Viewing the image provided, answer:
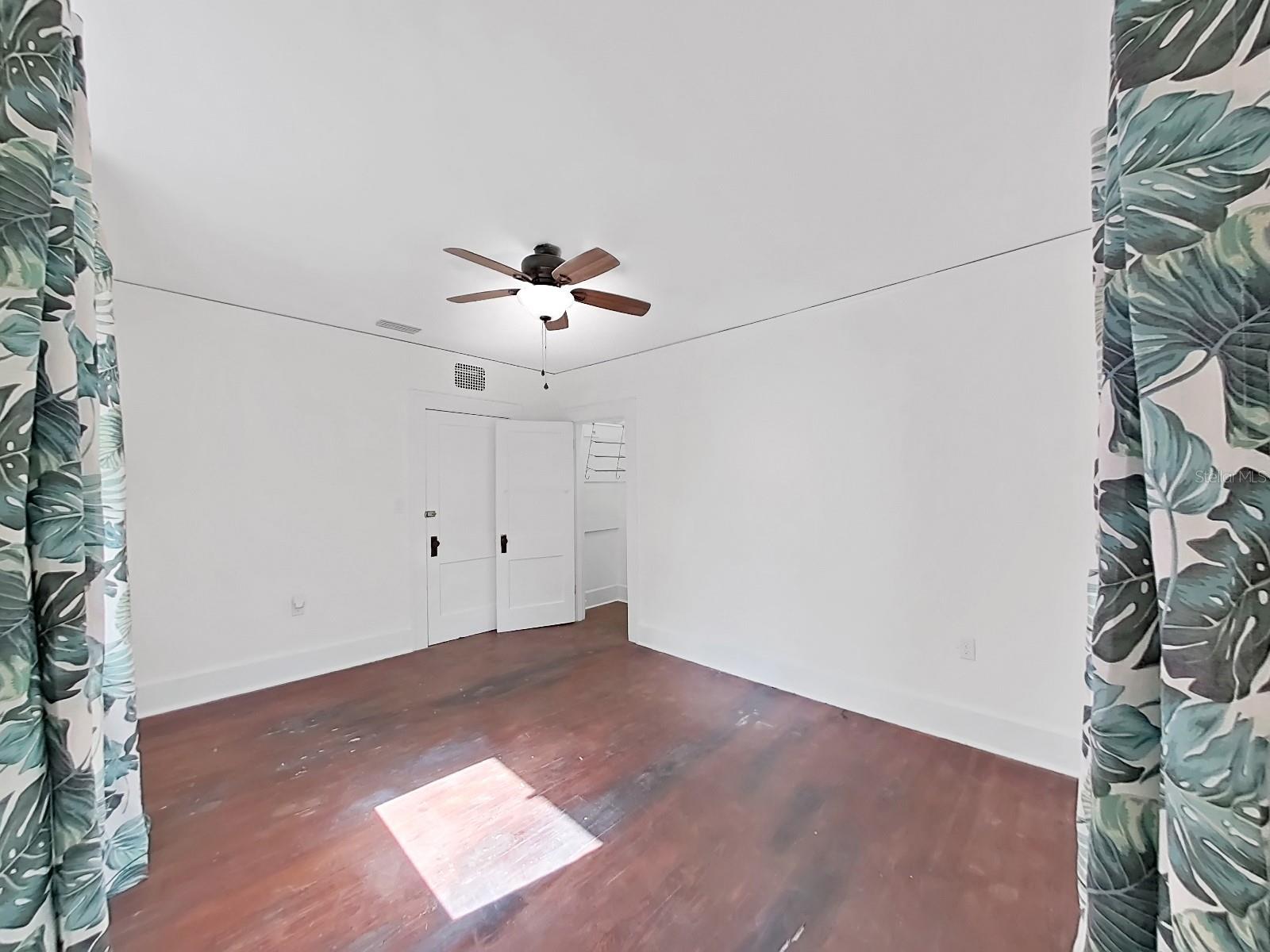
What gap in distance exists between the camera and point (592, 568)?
226 inches

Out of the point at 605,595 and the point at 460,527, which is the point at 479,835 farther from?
the point at 605,595

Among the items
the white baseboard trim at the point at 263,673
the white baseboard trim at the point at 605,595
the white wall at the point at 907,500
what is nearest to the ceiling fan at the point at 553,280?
the white wall at the point at 907,500

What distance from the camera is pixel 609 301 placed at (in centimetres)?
249

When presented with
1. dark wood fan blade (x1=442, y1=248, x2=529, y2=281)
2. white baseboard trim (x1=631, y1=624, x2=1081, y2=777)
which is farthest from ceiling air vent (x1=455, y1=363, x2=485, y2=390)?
white baseboard trim (x1=631, y1=624, x2=1081, y2=777)

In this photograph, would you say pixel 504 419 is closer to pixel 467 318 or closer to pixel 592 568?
pixel 467 318

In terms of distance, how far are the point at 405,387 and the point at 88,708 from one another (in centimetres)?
385

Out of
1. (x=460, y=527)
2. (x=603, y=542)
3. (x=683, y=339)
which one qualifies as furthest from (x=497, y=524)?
(x=683, y=339)

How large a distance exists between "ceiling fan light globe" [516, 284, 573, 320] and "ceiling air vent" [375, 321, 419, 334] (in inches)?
66.6

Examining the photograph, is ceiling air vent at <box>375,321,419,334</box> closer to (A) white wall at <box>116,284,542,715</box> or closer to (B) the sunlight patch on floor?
(A) white wall at <box>116,284,542,715</box>

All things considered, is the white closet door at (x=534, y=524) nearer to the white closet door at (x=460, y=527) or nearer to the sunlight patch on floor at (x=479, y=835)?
the white closet door at (x=460, y=527)

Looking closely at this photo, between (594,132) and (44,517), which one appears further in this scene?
(594,132)

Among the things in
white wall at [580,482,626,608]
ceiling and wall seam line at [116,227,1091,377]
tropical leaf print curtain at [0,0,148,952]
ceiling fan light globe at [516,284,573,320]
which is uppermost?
ceiling and wall seam line at [116,227,1091,377]

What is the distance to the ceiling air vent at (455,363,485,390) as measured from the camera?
14.5 feet

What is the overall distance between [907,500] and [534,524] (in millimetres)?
3319
